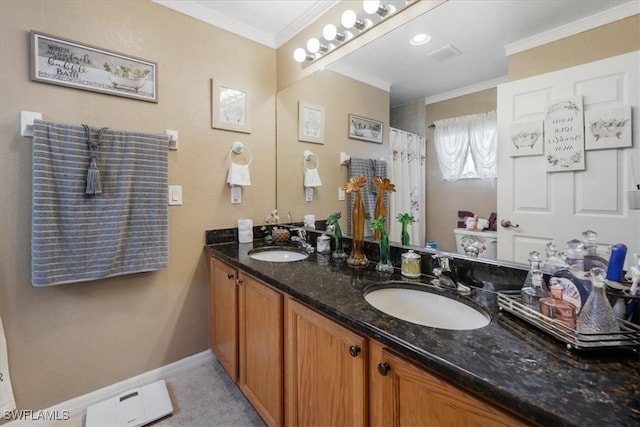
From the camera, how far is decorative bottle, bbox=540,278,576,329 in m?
0.70

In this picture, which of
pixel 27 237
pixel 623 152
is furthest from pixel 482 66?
pixel 27 237

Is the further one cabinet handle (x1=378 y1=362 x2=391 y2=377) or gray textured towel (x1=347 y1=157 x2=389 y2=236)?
gray textured towel (x1=347 y1=157 x2=389 y2=236)

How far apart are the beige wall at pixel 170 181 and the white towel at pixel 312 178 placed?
341 millimetres

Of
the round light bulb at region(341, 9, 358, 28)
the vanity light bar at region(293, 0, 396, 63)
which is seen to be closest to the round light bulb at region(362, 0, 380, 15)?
the vanity light bar at region(293, 0, 396, 63)

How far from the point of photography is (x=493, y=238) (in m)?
1.09

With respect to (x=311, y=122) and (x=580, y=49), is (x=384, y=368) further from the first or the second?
(x=311, y=122)

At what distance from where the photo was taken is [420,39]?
1.35 metres

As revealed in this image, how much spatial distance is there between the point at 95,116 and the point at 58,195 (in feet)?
1.55

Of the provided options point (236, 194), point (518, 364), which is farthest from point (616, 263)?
point (236, 194)

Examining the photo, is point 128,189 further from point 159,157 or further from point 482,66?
point 482,66

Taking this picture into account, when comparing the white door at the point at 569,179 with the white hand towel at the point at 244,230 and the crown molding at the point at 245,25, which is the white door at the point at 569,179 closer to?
the crown molding at the point at 245,25

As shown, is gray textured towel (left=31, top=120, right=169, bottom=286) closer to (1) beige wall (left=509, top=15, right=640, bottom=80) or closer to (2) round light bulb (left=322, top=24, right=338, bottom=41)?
(2) round light bulb (left=322, top=24, right=338, bottom=41)

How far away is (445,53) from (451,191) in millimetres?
626

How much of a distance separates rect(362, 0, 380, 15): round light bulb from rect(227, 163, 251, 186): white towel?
122 cm
